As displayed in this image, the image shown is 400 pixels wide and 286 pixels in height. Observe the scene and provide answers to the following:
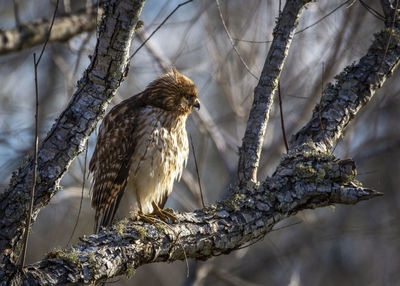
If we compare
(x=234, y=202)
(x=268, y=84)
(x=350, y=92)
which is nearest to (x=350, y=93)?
(x=350, y=92)

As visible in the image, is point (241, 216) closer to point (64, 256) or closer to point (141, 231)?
point (141, 231)

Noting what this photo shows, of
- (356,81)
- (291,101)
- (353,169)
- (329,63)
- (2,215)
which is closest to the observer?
(2,215)

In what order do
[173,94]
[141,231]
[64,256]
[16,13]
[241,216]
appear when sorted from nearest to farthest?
[64,256]
[141,231]
[241,216]
[173,94]
[16,13]

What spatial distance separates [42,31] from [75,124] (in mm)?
3144

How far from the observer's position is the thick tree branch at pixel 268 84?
342cm

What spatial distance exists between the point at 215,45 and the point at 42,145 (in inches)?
146

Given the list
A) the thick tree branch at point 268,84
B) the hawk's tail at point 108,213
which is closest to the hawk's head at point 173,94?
the hawk's tail at point 108,213

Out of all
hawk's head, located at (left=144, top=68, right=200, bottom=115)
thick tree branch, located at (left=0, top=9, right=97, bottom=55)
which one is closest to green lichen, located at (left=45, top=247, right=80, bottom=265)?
hawk's head, located at (left=144, top=68, right=200, bottom=115)

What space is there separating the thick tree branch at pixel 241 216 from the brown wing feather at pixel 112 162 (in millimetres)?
1103

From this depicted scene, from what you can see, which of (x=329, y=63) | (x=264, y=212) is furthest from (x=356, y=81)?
(x=329, y=63)

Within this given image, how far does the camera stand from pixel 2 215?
2.74 meters

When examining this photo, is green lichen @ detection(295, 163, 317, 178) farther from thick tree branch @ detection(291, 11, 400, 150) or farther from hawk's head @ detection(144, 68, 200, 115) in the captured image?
hawk's head @ detection(144, 68, 200, 115)

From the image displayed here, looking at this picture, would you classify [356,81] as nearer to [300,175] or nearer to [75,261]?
[300,175]

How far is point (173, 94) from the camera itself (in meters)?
4.90
